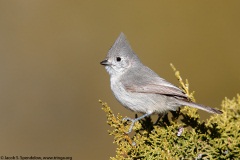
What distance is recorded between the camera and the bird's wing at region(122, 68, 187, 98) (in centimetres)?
315

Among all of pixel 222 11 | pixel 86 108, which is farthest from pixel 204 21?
pixel 86 108

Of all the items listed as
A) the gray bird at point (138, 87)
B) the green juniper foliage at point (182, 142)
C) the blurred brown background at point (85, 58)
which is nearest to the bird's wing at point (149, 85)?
the gray bird at point (138, 87)

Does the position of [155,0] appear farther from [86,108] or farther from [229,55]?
[86,108]

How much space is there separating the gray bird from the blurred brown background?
167cm

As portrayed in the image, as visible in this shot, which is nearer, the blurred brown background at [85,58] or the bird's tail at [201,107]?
the bird's tail at [201,107]

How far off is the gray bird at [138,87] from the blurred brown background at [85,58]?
1.67 meters

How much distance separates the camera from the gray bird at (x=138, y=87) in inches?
126

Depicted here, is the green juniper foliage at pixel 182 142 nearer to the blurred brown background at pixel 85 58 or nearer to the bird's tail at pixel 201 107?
the bird's tail at pixel 201 107

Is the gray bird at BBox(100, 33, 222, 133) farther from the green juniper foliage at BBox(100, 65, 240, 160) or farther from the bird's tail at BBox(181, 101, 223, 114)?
the green juniper foliage at BBox(100, 65, 240, 160)

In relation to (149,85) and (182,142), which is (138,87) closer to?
(149,85)

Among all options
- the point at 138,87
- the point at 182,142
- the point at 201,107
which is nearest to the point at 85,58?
the point at 138,87

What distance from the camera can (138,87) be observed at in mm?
3438

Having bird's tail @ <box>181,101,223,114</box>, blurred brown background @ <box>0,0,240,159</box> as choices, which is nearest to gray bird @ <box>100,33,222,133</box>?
bird's tail @ <box>181,101,223,114</box>

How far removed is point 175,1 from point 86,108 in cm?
191
